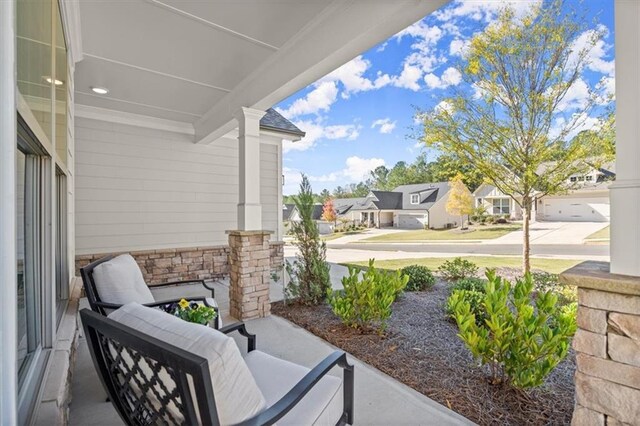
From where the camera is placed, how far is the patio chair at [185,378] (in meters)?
1.08

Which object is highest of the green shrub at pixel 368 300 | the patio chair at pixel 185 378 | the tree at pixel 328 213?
the tree at pixel 328 213

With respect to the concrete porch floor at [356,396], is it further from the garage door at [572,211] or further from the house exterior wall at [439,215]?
the house exterior wall at [439,215]

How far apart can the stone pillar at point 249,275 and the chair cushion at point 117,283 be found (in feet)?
4.47

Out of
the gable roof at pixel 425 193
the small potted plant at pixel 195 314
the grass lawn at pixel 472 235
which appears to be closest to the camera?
the small potted plant at pixel 195 314

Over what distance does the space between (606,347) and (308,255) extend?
360 centimetres

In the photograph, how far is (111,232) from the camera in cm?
560

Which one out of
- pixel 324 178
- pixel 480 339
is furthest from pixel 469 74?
pixel 324 178

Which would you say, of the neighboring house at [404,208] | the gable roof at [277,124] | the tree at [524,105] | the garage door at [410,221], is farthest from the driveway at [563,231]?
the garage door at [410,221]

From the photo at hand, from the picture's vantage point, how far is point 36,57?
4.68 ft

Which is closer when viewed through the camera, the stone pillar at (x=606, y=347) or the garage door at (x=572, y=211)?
the stone pillar at (x=606, y=347)

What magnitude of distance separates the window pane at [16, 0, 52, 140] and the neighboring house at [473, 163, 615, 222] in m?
2.47

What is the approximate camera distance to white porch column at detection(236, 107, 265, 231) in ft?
14.2

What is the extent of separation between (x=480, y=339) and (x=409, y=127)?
4880 mm

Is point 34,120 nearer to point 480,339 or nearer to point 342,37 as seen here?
point 342,37
